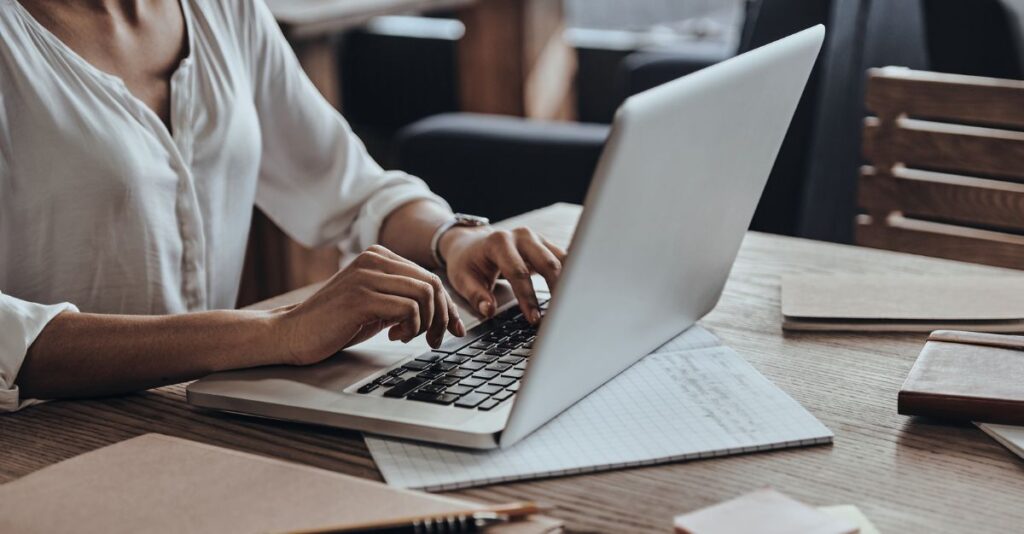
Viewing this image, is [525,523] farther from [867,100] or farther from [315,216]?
[867,100]

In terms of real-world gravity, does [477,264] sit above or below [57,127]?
below

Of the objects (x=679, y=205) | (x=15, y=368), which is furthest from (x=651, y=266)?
(x=15, y=368)

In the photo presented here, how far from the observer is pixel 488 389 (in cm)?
83

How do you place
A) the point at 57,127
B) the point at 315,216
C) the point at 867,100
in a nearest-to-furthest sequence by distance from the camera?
the point at 57,127, the point at 315,216, the point at 867,100

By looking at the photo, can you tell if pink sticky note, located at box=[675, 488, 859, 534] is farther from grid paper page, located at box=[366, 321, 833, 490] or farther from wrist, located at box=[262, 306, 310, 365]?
wrist, located at box=[262, 306, 310, 365]

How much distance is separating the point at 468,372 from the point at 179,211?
512 millimetres

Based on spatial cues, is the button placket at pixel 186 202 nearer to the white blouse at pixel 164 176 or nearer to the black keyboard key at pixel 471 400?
the white blouse at pixel 164 176

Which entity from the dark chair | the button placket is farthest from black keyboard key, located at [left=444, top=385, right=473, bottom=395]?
the dark chair

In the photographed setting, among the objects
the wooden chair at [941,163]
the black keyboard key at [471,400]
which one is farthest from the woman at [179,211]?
the wooden chair at [941,163]

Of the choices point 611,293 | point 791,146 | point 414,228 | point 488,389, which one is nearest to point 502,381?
point 488,389

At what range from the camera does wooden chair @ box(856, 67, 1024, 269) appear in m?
1.69

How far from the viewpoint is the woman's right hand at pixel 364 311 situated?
35.5 inches

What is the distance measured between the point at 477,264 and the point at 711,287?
23 cm

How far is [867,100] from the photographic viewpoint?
1790 mm
